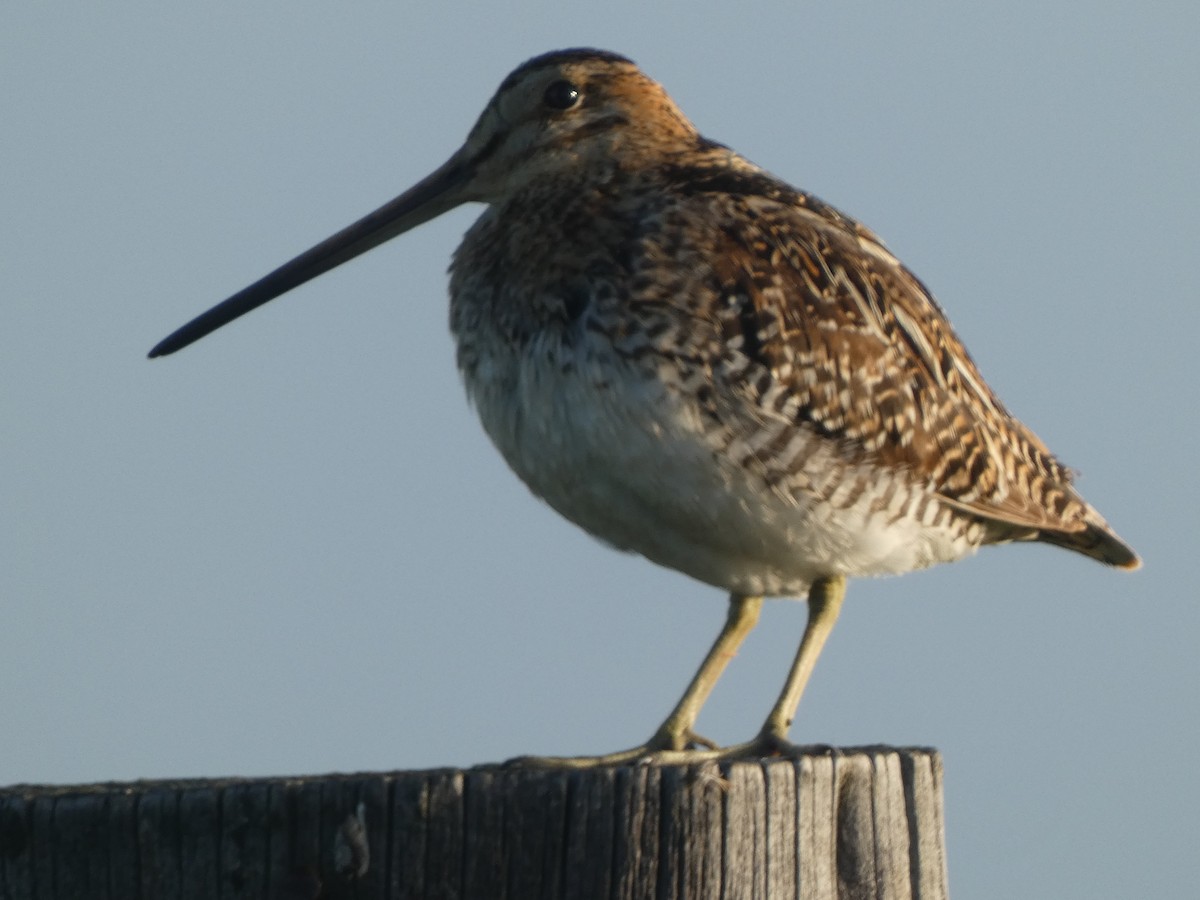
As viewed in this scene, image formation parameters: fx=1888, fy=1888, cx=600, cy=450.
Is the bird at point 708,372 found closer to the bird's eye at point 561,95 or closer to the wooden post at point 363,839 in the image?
the bird's eye at point 561,95

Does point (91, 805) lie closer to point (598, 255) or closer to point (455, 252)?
point (598, 255)

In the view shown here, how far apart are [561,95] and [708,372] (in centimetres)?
150

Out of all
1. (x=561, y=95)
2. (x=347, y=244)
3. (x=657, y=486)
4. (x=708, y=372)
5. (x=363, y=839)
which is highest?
(x=561, y=95)

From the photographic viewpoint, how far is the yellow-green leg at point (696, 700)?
5.08 metres

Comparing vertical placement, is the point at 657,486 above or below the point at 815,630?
above

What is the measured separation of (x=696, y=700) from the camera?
5.80 m

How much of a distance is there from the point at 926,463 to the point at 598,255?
1147mm

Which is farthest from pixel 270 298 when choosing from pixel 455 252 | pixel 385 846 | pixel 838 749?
pixel 385 846

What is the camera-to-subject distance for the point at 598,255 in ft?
17.2

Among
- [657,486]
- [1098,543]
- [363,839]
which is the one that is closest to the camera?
[363,839]

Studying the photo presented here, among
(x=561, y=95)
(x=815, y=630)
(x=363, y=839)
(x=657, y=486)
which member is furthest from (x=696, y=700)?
(x=363, y=839)

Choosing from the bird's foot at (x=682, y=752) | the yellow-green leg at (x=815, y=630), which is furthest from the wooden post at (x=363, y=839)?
the yellow-green leg at (x=815, y=630)

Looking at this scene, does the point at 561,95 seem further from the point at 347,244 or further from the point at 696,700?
the point at 696,700

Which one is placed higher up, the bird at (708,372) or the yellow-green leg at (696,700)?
the bird at (708,372)
